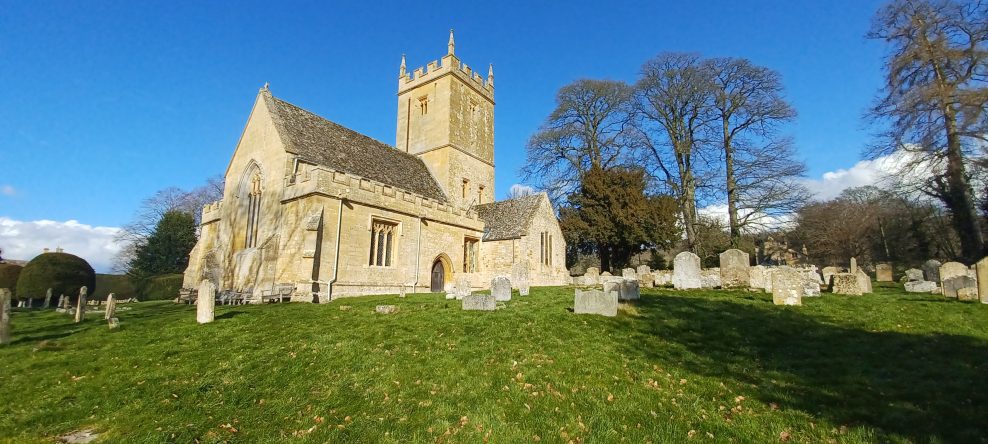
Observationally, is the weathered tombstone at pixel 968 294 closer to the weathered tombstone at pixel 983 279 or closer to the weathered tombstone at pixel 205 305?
the weathered tombstone at pixel 983 279

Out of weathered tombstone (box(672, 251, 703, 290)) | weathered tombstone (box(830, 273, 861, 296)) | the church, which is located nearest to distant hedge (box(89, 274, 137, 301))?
the church

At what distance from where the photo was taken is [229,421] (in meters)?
5.33

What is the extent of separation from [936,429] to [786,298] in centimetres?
675

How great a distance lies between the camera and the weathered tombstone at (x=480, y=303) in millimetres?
10875

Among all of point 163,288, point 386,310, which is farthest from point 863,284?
point 163,288

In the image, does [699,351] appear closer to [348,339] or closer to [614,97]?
[348,339]

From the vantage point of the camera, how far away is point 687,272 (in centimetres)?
1523

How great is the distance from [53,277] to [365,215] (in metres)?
21.3

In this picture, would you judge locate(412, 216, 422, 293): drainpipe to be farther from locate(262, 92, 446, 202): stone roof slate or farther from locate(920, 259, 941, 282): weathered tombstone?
locate(920, 259, 941, 282): weathered tombstone

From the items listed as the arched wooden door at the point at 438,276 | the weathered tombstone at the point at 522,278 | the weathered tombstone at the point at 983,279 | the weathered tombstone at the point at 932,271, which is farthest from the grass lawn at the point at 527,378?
the arched wooden door at the point at 438,276

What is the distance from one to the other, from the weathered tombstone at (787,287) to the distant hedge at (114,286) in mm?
37547

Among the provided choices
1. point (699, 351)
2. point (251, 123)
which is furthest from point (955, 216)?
point (251, 123)

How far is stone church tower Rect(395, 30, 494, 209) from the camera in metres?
27.3

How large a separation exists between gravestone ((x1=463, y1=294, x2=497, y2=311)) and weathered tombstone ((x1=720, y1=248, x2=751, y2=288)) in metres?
8.75
